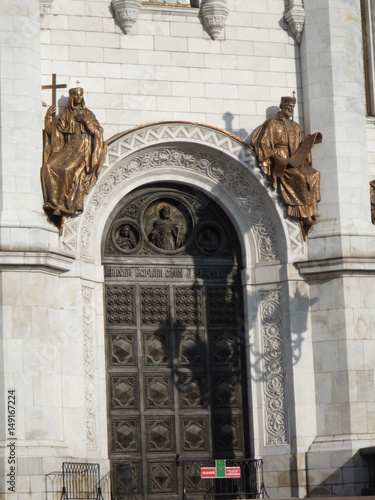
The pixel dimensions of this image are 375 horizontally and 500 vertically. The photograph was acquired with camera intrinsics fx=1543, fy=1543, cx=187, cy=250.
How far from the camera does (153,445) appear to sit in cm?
2617

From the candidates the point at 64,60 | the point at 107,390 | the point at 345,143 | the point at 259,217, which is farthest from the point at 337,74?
the point at 107,390

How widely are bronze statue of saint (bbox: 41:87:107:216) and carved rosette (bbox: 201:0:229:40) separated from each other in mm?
2885

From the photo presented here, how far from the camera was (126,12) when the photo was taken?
26484 millimetres

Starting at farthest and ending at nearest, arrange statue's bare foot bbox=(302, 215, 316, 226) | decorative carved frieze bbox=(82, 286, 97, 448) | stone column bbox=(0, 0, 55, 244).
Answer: statue's bare foot bbox=(302, 215, 316, 226)
decorative carved frieze bbox=(82, 286, 97, 448)
stone column bbox=(0, 0, 55, 244)

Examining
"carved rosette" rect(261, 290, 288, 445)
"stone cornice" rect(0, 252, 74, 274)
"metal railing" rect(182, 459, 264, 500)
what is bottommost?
"metal railing" rect(182, 459, 264, 500)

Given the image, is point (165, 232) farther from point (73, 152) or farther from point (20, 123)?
point (20, 123)

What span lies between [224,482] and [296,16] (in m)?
8.28

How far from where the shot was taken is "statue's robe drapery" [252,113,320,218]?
26.7m

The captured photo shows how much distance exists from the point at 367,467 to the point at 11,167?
769 cm

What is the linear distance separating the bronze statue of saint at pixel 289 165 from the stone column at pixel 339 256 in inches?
9.3

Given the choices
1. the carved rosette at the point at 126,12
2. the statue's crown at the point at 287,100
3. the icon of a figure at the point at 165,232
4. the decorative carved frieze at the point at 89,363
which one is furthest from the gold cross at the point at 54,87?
the statue's crown at the point at 287,100

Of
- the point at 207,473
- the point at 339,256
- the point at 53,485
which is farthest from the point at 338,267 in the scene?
the point at 53,485

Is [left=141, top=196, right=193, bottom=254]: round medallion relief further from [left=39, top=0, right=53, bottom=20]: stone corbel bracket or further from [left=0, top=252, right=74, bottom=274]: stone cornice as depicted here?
[left=39, top=0, right=53, bottom=20]: stone corbel bracket

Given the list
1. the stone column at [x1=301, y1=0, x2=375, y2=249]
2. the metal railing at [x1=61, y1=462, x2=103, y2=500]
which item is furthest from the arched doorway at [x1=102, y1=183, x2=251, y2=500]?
the stone column at [x1=301, y1=0, x2=375, y2=249]
